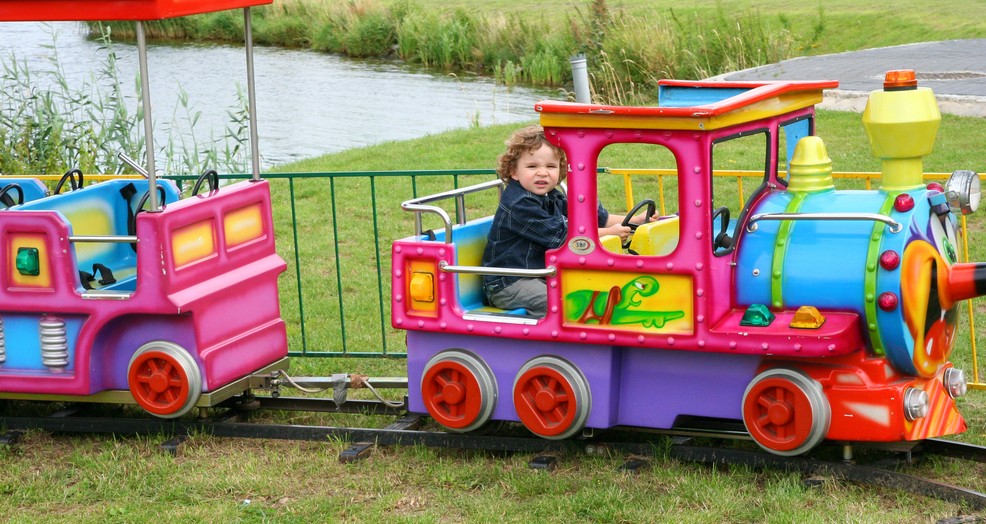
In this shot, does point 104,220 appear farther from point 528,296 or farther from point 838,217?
point 838,217

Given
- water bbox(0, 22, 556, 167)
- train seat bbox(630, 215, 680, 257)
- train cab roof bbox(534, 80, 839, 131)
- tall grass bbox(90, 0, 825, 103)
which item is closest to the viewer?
train cab roof bbox(534, 80, 839, 131)

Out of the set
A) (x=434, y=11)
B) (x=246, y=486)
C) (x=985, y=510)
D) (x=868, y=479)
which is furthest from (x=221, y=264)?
(x=434, y=11)

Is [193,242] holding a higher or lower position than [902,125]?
lower

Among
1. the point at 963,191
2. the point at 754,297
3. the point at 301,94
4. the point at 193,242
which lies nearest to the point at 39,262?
the point at 193,242

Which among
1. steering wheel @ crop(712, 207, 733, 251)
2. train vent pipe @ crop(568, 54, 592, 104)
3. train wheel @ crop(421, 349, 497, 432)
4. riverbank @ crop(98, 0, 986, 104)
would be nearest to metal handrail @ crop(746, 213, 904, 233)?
steering wheel @ crop(712, 207, 733, 251)

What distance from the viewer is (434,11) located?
2619 centimetres

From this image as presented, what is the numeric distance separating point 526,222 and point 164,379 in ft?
5.59

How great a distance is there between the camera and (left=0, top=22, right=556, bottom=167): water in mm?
15656

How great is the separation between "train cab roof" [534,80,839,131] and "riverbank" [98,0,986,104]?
382 inches

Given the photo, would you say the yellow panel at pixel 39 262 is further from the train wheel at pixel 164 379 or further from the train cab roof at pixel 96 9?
the train cab roof at pixel 96 9

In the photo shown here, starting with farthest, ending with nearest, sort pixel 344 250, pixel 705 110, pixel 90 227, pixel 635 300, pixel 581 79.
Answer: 1. pixel 344 250
2. pixel 581 79
3. pixel 90 227
4. pixel 635 300
5. pixel 705 110

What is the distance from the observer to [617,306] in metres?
4.67

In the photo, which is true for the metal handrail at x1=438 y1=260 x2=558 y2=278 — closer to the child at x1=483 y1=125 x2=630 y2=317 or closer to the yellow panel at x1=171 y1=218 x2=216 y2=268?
the child at x1=483 y1=125 x2=630 y2=317

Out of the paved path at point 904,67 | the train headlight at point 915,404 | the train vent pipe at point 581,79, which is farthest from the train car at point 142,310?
the paved path at point 904,67
